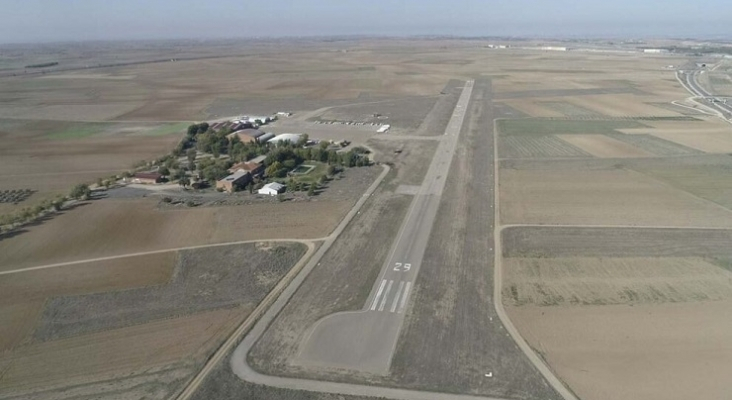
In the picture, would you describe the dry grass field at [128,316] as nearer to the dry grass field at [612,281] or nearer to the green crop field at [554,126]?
the dry grass field at [612,281]

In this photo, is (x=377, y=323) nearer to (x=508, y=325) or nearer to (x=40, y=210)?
(x=508, y=325)

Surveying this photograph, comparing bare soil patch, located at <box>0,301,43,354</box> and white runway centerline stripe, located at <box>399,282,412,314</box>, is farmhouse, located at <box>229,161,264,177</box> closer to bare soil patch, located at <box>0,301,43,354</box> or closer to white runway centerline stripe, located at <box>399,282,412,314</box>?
bare soil patch, located at <box>0,301,43,354</box>

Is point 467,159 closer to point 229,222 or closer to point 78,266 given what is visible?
point 229,222

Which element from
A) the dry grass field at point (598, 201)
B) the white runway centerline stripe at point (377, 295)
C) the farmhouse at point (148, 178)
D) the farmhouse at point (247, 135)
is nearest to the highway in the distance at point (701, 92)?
the dry grass field at point (598, 201)

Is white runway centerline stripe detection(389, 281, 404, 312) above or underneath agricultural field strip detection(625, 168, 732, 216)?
underneath

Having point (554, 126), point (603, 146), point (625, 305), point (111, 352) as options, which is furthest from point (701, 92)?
point (111, 352)

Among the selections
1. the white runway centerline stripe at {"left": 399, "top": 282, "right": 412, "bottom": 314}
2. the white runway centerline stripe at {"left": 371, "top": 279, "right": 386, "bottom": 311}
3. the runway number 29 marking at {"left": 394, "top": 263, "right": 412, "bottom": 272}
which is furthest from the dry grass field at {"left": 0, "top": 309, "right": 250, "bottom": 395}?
the runway number 29 marking at {"left": 394, "top": 263, "right": 412, "bottom": 272}

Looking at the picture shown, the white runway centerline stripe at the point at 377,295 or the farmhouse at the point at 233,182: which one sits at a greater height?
the farmhouse at the point at 233,182
